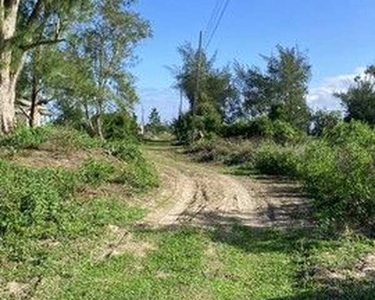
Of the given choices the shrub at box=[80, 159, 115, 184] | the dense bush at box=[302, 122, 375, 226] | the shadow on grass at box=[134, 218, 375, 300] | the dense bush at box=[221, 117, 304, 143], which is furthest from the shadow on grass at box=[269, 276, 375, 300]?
the dense bush at box=[221, 117, 304, 143]

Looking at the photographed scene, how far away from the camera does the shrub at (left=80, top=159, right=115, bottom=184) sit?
1720 cm

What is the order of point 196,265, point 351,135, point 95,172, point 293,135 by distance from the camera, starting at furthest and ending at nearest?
point 293,135, point 95,172, point 351,135, point 196,265

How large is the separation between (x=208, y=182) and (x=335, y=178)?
6.72 m

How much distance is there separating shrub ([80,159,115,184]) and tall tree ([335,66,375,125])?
37860 mm

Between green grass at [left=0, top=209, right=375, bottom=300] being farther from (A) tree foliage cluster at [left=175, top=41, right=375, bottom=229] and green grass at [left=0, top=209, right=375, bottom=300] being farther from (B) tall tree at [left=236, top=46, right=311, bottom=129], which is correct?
(B) tall tree at [left=236, top=46, right=311, bottom=129]

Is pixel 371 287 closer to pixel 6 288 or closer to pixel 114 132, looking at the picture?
pixel 6 288

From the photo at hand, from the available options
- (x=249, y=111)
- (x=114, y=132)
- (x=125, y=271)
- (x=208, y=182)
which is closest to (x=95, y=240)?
(x=125, y=271)

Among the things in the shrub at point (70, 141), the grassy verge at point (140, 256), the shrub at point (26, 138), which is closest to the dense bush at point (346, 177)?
the grassy verge at point (140, 256)

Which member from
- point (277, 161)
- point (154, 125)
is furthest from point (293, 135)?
point (154, 125)

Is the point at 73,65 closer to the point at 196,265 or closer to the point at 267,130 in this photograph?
the point at 267,130

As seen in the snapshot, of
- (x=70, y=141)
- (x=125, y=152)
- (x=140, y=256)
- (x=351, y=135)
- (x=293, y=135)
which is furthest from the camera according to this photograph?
(x=293, y=135)

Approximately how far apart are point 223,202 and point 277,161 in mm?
9880

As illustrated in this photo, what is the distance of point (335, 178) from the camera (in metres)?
15.2

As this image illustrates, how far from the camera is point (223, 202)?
693 inches
